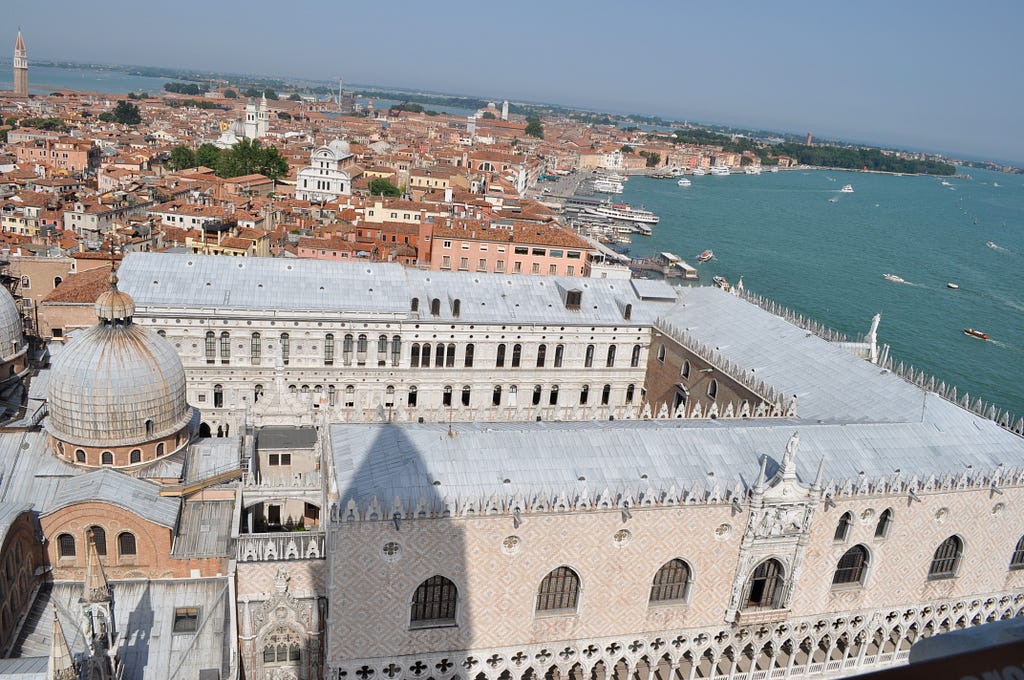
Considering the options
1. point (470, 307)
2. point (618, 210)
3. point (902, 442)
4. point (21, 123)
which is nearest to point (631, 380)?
point (470, 307)

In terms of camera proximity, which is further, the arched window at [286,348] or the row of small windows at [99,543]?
the arched window at [286,348]

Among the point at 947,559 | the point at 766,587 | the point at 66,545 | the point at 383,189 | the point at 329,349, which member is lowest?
the point at 66,545

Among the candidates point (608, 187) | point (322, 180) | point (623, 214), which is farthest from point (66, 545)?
point (608, 187)

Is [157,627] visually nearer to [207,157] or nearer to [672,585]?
[672,585]

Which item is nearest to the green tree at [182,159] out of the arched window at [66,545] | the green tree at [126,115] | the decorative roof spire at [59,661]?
the green tree at [126,115]

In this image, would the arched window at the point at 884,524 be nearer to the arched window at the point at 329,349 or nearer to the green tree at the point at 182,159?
the arched window at the point at 329,349
